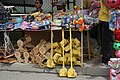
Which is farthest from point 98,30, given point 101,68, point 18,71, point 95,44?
point 18,71

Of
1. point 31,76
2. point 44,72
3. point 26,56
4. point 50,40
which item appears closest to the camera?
point 31,76

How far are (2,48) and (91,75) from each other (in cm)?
206

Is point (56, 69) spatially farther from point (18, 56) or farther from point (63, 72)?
point (18, 56)

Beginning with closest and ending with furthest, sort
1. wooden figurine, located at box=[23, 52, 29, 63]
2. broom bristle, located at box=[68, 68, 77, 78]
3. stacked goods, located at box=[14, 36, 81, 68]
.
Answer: broom bristle, located at box=[68, 68, 77, 78]
stacked goods, located at box=[14, 36, 81, 68]
wooden figurine, located at box=[23, 52, 29, 63]

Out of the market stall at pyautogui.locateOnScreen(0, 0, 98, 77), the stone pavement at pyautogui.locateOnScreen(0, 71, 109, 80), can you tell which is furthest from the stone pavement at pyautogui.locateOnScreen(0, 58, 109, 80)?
the market stall at pyautogui.locateOnScreen(0, 0, 98, 77)

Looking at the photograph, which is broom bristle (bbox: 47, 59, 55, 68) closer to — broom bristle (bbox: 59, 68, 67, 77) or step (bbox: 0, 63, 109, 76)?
step (bbox: 0, 63, 109, 76)

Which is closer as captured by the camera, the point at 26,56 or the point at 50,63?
the point at 50,63

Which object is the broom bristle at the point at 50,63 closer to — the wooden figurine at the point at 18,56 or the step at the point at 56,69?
the step at the point at 56,69

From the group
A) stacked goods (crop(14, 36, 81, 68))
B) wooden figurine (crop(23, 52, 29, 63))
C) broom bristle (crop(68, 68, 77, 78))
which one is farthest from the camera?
wooden figurine (crop(23, 52, 29, 63))

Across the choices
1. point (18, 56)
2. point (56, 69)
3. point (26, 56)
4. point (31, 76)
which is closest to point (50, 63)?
point (56, 69)

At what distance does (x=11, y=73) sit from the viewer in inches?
238

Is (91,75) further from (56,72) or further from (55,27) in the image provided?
(55,27)

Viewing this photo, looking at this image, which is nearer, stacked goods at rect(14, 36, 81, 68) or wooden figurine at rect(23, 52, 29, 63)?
stacked goods at rect(14, 36, 81, 68)

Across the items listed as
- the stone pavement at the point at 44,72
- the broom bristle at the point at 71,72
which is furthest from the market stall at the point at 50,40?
the stone pavement at the point at 44,72
